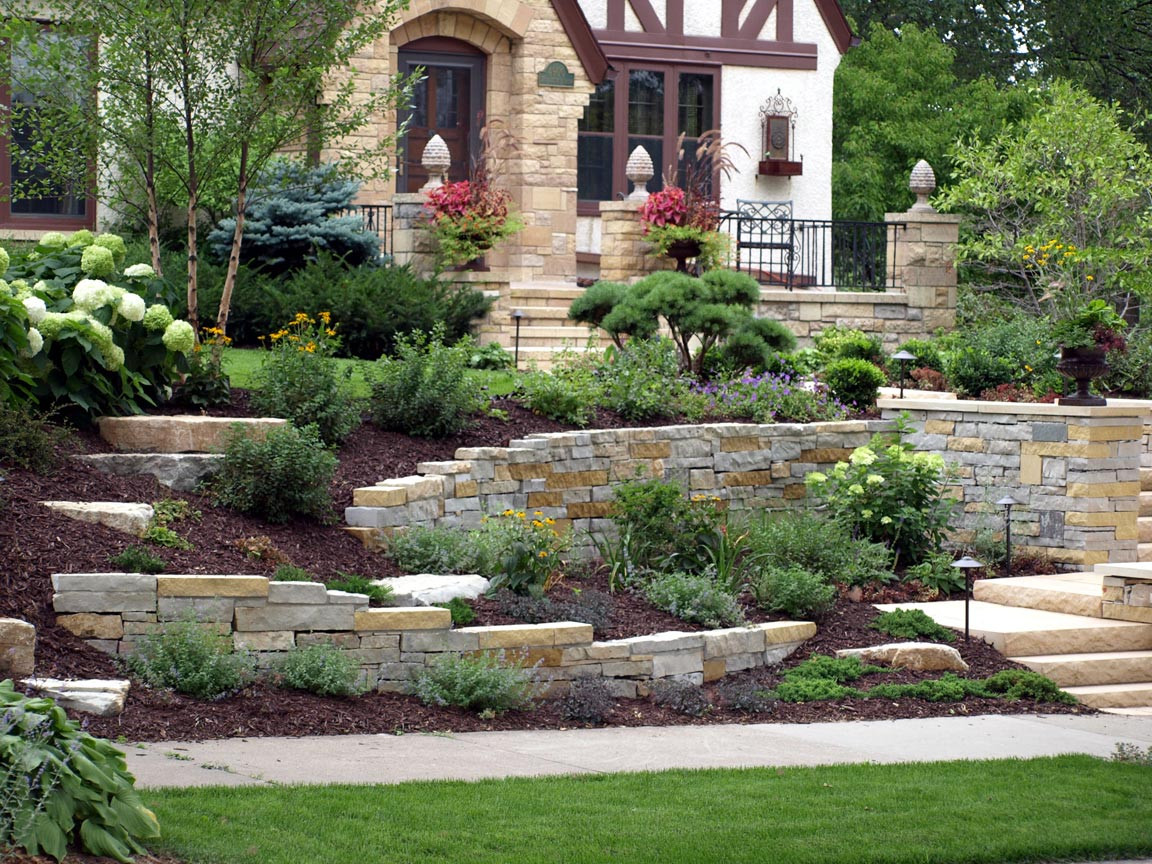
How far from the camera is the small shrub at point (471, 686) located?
8000 mm

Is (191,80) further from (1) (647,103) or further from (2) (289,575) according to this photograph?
(1) (647,103)

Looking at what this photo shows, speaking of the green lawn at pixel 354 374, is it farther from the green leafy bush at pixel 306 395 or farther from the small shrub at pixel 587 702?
the small shrub at pixel 587 702

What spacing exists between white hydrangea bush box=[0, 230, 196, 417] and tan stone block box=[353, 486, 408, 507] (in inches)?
59.1

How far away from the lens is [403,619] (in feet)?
27.0

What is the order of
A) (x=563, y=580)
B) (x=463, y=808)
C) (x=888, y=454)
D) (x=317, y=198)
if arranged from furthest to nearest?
(x=317, y=198)
(x=888, y=454)
(x=563, y=580)
(x=463, y=808)

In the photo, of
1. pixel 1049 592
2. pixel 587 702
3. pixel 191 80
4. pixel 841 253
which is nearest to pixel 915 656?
pixel 1049 592

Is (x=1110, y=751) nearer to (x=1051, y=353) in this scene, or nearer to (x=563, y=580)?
(x=563, y=580)

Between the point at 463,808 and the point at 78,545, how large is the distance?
310 centimetres

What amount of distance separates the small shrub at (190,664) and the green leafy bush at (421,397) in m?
3.76

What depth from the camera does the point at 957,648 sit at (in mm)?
10125

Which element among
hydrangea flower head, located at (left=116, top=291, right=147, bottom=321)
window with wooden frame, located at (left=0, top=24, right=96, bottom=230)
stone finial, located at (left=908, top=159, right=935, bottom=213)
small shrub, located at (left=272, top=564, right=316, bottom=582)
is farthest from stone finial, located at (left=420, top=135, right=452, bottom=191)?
small shrub, located at (left=272, top=564, right=316, bottom=582)

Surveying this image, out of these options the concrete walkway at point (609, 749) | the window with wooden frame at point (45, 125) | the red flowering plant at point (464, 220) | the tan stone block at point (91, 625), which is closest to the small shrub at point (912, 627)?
the concrete walkway at point (609, 749)

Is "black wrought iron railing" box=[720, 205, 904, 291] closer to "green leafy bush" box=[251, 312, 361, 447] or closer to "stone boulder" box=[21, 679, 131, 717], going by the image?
"green leafy bush" box=[251, 312, 361, 447]

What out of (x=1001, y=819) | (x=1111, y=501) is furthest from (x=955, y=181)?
(x=1001, y=819)
